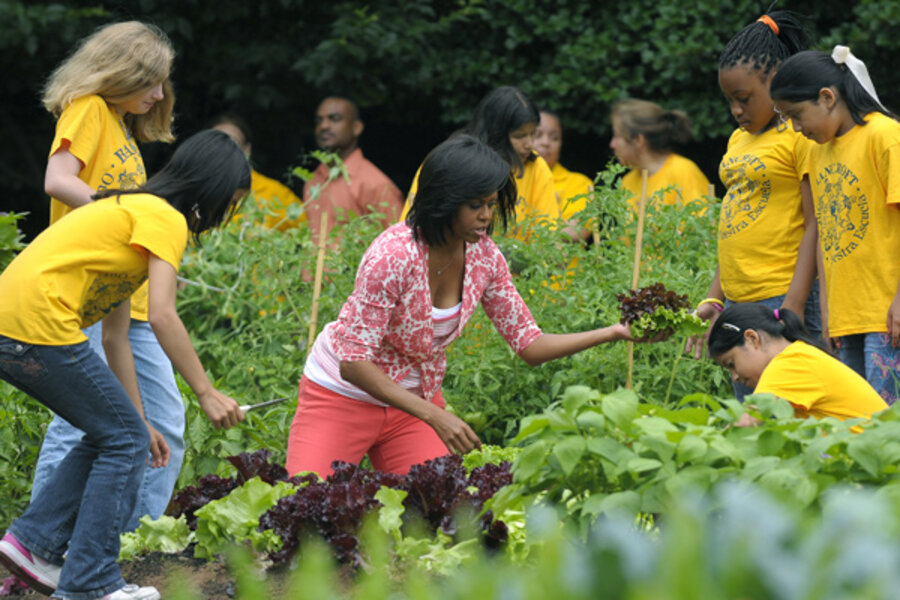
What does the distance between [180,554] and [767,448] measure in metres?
2.07

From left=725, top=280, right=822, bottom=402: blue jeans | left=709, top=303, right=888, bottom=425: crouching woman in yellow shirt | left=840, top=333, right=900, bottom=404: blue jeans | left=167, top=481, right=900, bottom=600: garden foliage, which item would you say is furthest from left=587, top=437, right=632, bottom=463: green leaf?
left=725, top=280, right=822, bottom=402: blue jeans

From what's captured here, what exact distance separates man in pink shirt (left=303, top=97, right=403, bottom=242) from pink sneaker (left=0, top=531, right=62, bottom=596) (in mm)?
3377

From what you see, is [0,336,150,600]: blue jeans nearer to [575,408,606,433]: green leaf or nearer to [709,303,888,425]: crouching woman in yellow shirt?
[575,408,606,433]: green leaf

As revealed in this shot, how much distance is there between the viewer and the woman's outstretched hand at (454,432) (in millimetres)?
3670

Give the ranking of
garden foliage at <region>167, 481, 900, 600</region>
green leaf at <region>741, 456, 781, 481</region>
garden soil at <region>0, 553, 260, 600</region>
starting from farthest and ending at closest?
garden soil at <region>0, 553, 260, 600</region>
green leaf at <region>741, 456, 781, 481</region>
garden foliage at <region>167, 481, 900, 600</region>

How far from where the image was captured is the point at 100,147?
405 cm

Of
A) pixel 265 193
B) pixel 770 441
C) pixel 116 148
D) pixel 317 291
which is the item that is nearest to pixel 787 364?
pixel 770 441

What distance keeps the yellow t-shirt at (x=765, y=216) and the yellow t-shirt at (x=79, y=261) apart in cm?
201

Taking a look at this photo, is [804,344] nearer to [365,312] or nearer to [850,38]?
[365,312]

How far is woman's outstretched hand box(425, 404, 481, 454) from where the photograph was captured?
3.67 meters

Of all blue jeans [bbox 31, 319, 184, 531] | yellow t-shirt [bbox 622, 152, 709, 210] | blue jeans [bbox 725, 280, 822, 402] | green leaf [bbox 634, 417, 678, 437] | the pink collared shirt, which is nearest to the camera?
green leaf [bbox 634, 417, 678, 437]

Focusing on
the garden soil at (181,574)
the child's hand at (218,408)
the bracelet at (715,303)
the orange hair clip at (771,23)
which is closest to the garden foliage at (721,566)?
the garden soil at (181,574)

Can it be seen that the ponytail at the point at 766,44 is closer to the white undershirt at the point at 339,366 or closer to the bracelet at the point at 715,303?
the bracelet at the point at 715,303

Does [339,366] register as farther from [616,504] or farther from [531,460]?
[616,504]
